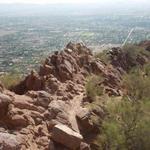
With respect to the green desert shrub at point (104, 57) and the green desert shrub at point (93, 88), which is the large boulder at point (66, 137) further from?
the green desert shrub at point (104, 57)

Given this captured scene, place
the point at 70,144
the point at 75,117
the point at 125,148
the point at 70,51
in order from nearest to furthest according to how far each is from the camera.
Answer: the point at 70,144
the point at 125,148
the point at 75,117
the point at 70,51

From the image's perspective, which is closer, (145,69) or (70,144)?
(70,144)

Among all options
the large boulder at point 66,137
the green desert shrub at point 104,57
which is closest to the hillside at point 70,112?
the large boulder at point 66,137

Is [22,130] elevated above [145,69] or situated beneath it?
elevated above

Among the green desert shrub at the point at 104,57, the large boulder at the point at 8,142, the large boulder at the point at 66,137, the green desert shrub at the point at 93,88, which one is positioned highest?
the large boulder at the point at 8,142

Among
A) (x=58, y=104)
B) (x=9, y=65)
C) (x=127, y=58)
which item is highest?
(x=58, y=104)

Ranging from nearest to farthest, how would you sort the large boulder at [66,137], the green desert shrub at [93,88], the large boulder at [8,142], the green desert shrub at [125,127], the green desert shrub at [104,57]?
1. the large boulder at [8,142]
2. the large boulder at [66,137]
3. the green desert shrub at [125,127]
4. the green desert shrub at [93,88]
5. the green desert shrub at [104,57]

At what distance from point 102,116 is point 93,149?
5082mm

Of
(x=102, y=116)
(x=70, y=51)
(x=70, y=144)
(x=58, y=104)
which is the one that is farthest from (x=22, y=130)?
(x=70, y=51)

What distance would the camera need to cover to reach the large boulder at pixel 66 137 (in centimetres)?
3678

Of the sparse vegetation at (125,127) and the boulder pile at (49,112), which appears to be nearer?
the boulder pile at (49,112)

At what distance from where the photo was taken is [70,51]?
64938 mm

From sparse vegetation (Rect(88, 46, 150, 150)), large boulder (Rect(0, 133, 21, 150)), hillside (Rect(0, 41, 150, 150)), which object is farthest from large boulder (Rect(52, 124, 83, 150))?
large boulder (Rect(0, 133, 21, 150))

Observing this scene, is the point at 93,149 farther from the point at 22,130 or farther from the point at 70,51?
the point at 70,51
